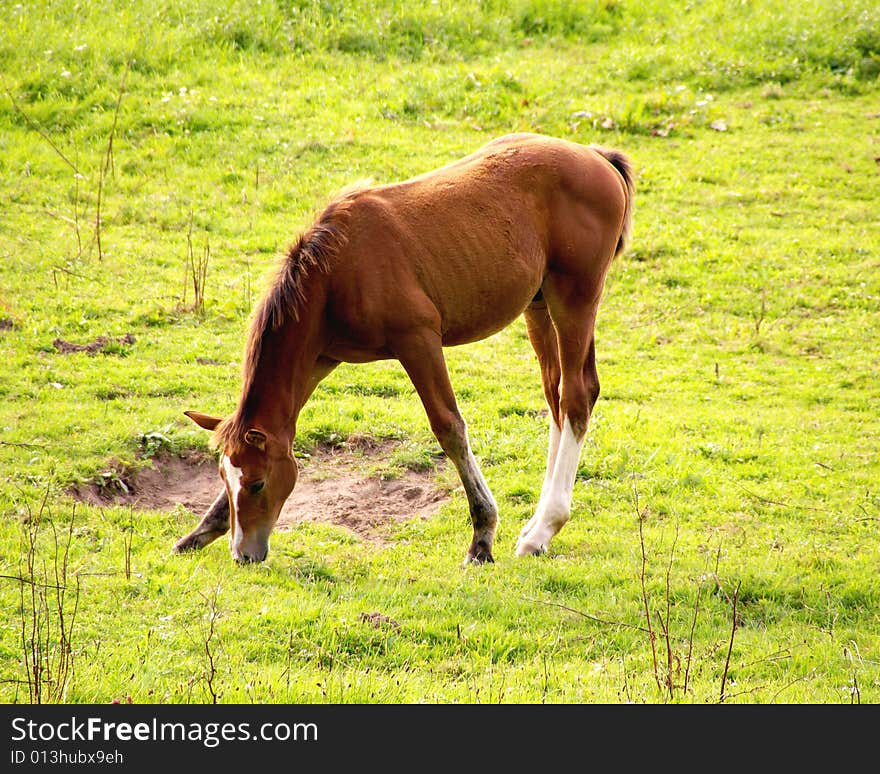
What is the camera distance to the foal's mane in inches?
258

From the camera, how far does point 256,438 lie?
6.46 m

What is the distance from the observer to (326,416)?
9.33 metres

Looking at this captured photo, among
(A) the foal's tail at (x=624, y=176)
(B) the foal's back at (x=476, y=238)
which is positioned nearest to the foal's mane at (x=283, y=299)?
(B) the foal's back at (x=476, y=238)

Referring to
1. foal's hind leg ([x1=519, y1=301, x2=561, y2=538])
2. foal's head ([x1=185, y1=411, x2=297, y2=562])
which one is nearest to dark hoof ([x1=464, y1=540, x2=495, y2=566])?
foal's hind leg ([x1=519, y1=301, x2=561, y2=538])

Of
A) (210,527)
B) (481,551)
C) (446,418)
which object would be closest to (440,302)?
(446,418)

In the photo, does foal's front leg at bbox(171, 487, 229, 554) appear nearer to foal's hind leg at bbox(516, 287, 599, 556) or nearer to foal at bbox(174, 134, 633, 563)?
foal at bbox(174, 134, 633, 563)

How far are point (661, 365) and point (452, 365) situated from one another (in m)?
2.15

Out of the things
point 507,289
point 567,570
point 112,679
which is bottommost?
point 567,570

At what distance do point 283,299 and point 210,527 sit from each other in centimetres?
154

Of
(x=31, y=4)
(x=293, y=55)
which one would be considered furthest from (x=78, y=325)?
(x=31, y=4)

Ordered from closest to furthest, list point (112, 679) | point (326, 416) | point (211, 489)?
1. point (112, 679)
2. point (211, 489)
3. point (326, 416)

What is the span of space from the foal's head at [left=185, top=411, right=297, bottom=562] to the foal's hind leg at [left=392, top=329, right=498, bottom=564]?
0.92 m

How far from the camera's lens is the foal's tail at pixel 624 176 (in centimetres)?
814

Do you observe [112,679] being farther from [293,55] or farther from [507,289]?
[293,55]
